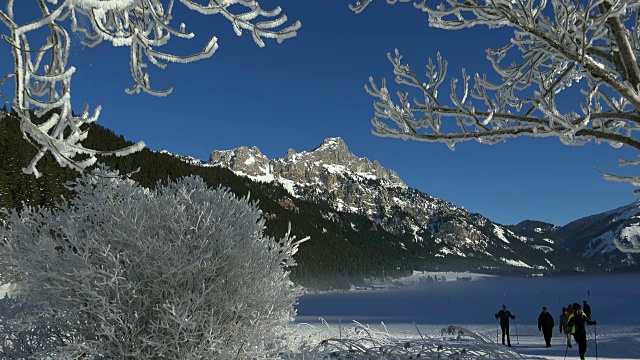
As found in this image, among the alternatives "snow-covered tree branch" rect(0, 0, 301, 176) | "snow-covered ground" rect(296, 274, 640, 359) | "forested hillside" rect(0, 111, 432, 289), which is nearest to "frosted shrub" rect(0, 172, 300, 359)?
"snow-covered ground" rect(296, 274, 640, 359)

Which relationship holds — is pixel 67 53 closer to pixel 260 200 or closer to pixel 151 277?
pixel 151 277

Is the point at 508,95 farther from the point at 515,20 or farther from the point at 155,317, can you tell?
the point at 155,317

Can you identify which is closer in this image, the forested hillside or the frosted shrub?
the frosted shrub

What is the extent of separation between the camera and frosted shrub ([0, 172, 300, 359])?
14.9ft

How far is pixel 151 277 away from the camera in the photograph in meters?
4.87

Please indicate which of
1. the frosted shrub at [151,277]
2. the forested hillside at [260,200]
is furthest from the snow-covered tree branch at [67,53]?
the forested hillside at [260,200]

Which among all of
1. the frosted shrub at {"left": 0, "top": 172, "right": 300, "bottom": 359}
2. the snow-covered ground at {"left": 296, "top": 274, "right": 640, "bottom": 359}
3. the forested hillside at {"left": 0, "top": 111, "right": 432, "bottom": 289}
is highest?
the forested hillside at {"left": 0, "top": 111, "right": 432, "bottom": 289}

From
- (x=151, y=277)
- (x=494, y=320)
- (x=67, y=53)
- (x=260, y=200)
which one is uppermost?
(x=260, y=200)

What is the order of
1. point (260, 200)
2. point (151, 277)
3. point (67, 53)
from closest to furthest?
point (67, 53) < point (151, 277) < point (260, 200)

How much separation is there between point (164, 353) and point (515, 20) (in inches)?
179

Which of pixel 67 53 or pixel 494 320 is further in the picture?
pixel 494 320

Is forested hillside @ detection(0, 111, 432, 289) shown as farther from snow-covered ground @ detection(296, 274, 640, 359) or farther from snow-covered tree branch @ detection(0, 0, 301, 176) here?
snow-covered tree branch @ detection(0, 0, 301, 176)

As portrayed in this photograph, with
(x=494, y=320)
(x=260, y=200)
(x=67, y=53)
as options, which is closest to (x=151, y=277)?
(x=67, y=53)

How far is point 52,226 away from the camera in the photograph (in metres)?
5.70
